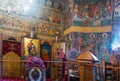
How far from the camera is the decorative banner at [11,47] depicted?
1322cm

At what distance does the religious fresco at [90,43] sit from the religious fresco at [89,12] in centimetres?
80

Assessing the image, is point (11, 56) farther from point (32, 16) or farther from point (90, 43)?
point (90, 43)

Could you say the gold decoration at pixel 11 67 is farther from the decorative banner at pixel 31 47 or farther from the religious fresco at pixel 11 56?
the decorative banner at pixel 31 47

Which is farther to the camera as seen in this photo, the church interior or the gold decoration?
the church interior

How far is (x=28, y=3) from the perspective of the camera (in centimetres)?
1439

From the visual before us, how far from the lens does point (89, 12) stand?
14.5 meters

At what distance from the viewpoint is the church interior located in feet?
43.5

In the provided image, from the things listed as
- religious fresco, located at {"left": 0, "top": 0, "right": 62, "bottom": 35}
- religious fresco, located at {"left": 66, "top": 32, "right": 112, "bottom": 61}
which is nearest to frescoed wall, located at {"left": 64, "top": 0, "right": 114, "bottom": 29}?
religious fresco, located at {"left": 66, "top": 32, "right": 112, "bottom": 61}

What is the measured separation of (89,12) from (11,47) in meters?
5.52

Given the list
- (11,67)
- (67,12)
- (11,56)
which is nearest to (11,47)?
(11,56)

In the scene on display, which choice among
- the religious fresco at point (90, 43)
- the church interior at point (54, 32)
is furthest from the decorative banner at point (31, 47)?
the religious fresco at point (90, 43)

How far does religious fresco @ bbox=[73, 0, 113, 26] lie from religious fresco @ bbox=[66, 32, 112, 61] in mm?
797

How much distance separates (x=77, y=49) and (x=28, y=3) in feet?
14.4

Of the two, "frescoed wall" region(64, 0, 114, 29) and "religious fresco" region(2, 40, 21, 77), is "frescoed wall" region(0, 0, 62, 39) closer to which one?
"religious fresco" region(2, 40, 21, 77)
